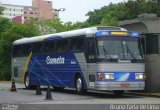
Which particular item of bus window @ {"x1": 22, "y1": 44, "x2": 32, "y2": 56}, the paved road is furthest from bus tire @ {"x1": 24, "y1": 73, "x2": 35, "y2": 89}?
the paved road

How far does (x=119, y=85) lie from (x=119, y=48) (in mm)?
1704

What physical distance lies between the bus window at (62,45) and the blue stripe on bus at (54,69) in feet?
0.91

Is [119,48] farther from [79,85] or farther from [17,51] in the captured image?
[17,51]

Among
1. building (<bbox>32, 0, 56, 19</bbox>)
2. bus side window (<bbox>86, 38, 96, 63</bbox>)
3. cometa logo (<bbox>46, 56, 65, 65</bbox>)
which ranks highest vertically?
building (<bbox>32, 0, 56, 19</bbox>)

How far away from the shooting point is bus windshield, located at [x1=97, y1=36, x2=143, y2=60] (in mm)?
21422

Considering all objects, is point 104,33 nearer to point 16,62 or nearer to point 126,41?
point 126,41

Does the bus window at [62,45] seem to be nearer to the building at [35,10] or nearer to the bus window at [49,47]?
the bus window at [49,47]

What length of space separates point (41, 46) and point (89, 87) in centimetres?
693

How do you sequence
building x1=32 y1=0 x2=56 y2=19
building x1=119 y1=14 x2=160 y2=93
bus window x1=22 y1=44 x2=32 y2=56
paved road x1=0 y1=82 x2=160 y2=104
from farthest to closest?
building x1=32 y1=0 x2=56 y2=19 → bus window x1=22 y1=44 x2=32 y2=56 → building x1=119 y1=14 x2=160 y2=93 → paved road x1=0 y1=82 x2=160 y2=104

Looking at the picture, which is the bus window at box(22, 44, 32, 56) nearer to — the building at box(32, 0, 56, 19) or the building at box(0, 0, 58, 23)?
the building at box(0, 0, 58, 23)

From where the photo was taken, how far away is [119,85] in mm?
21391

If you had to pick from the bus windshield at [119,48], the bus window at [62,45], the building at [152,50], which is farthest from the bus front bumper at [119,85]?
the bus window at [62,45]

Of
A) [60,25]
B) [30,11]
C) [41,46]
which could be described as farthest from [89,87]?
[30,11]

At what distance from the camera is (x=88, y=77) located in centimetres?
2228
